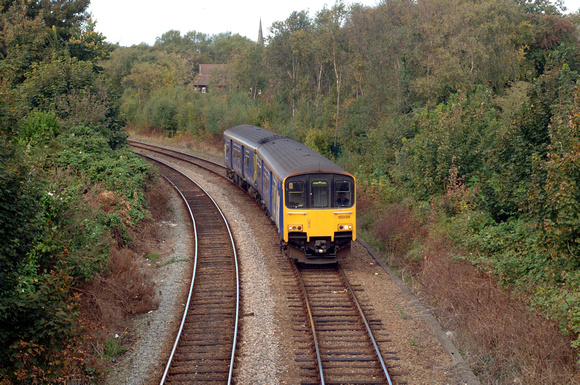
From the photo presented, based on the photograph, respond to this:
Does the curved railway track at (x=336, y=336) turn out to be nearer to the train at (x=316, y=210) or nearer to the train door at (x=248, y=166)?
the train at (x=316, y=210)

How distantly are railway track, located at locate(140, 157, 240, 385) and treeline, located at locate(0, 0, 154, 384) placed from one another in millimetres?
1523

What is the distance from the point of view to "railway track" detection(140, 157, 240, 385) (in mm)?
8547

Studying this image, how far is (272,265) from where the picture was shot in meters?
14.2

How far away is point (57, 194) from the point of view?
1000 centimetres

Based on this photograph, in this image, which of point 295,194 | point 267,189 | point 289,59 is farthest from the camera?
point 289,59

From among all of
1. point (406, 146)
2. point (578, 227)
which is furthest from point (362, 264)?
point (406, 146)

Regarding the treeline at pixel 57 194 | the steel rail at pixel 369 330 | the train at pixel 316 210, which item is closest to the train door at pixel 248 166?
the treeline at pixel 57 194

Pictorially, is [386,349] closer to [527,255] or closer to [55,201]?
[527,255]

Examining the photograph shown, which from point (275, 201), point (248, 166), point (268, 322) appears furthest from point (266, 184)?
point (268, 322)

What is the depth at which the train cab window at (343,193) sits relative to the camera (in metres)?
13.3

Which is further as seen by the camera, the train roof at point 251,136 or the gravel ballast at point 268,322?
the train roof at point 251,136

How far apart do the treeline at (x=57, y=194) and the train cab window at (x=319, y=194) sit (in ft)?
18.0

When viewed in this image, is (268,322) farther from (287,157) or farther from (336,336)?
(287,157)

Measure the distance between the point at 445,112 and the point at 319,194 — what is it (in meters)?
8.74
